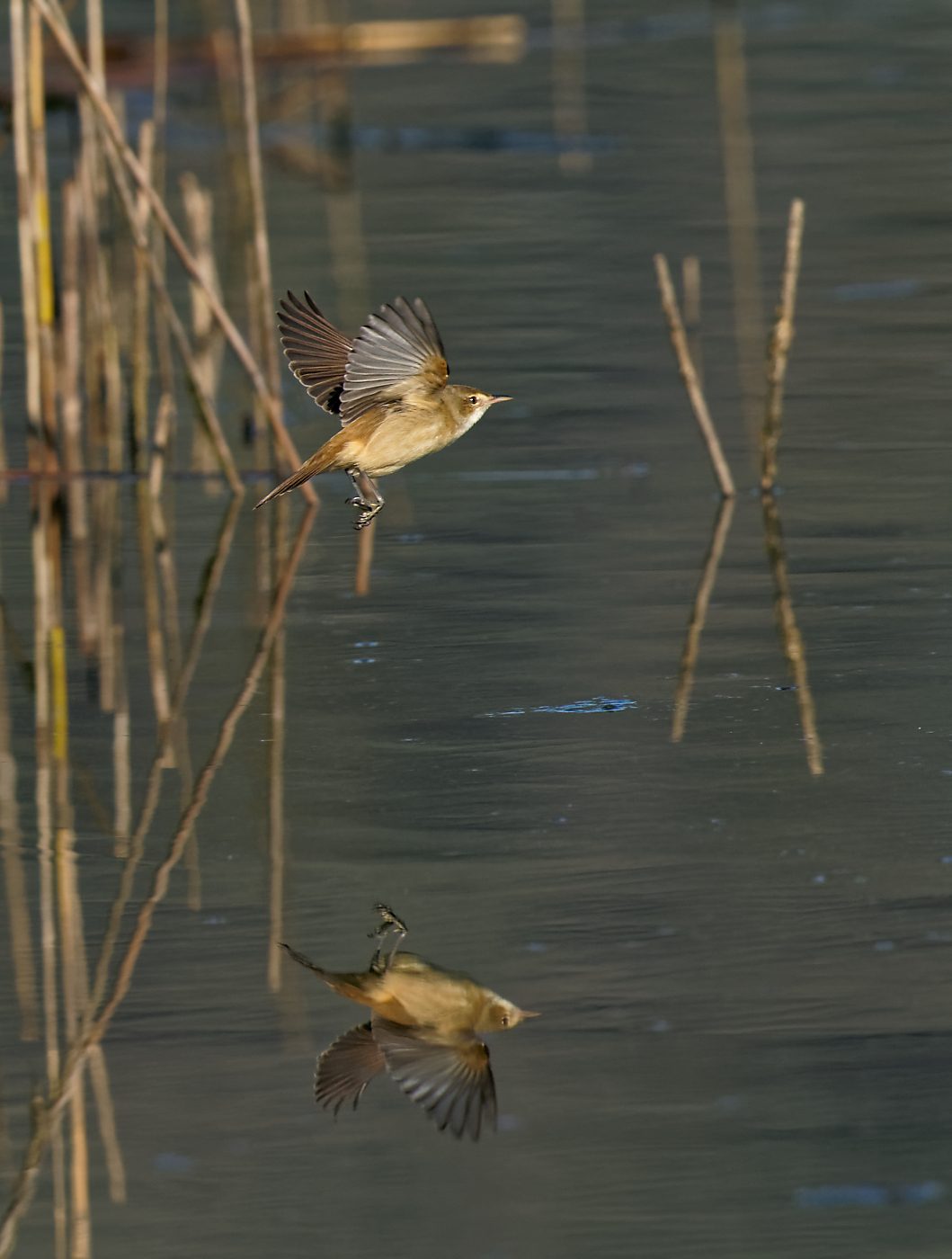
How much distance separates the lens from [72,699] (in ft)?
20.9

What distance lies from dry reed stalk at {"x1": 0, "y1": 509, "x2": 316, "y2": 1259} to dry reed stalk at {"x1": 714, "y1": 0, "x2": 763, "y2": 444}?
3.53 meters

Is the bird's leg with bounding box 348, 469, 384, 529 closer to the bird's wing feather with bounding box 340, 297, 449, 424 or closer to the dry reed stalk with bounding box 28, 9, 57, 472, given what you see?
the bird's wing feather with bounding box 340, 297, 449, 424

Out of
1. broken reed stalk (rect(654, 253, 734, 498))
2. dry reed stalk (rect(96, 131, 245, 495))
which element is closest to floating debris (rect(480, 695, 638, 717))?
broken reed stalk (rect(654, 253, 734, 498))

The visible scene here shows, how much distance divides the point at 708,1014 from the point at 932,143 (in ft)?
42.4

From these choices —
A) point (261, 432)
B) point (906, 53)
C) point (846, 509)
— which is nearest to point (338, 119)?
point (906, 53)

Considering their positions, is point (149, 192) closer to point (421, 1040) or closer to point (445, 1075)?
point (421, 1040)

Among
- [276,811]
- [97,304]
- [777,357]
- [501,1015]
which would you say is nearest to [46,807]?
[276,811]

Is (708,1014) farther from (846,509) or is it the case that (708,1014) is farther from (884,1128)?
(846,509)

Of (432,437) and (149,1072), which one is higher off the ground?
(432,437)

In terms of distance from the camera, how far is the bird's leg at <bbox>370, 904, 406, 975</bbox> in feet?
14.5

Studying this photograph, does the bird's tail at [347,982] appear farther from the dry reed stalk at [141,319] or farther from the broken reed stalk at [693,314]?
the broken reed stalk at [693,314]

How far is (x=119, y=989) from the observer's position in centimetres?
435

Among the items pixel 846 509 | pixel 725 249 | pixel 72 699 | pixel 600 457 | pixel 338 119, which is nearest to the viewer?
pixel 72 699

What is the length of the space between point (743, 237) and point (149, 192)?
5.51 m
